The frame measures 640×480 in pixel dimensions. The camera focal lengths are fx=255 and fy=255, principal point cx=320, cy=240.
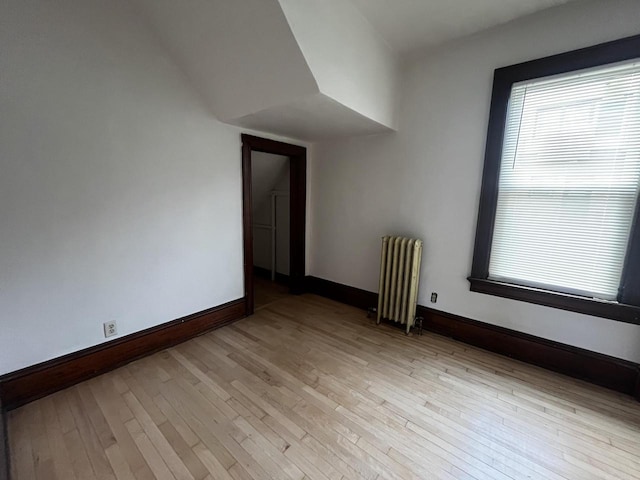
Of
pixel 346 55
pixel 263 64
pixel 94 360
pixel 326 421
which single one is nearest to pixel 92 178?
pixel 94 360

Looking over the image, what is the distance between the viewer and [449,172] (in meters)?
2.42

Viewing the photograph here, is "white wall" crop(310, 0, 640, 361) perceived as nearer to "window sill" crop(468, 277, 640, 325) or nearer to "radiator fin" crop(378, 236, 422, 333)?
"window sill" crop(468, 277, 640, 325)

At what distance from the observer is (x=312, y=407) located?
168 cm

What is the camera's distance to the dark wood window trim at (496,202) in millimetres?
1724

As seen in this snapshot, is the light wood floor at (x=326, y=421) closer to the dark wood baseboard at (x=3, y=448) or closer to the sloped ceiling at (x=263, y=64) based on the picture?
the dark wood baseboard at (x=3, y=448)

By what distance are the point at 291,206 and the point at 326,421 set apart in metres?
2.56

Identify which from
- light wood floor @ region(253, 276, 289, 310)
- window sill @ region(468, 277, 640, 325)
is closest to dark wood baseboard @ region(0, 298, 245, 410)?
light wood floor @ region(253, 276, 289, 310)

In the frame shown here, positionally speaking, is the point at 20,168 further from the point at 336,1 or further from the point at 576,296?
the point at 576,296

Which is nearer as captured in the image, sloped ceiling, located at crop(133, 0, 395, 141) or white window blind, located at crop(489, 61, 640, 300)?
sloped ceiling, located at crop(133, 0, 395, 141)

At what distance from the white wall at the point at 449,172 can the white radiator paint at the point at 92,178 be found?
5.47 feet

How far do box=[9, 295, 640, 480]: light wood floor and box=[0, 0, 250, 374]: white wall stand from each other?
0.53m

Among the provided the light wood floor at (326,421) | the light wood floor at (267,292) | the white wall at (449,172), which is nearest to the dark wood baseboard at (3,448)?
the light wood floor at (326,421)

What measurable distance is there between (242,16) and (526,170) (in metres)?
2.34

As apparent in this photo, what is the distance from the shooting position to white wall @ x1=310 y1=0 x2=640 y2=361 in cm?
185
